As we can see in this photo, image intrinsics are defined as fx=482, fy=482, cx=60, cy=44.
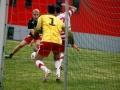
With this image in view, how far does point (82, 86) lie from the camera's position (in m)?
11.0

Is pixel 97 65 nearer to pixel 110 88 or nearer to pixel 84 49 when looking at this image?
pixel 84 49

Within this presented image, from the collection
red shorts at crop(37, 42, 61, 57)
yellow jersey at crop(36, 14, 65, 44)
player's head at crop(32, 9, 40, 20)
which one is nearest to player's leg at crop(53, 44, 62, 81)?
red shorts at crop(37, 42, 61, 57)

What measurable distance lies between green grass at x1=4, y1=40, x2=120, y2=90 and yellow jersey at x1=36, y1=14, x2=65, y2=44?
67 centimetres

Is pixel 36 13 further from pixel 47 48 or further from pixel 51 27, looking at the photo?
pixel 47 48

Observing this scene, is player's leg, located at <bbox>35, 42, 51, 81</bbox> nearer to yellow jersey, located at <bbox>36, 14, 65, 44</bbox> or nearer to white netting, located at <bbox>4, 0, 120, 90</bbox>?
yellow jersey, located at <bbox>36, 14, 65, 44</bbox>

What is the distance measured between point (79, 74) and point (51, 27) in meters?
1.33

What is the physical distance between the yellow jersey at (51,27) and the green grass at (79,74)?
67 cm

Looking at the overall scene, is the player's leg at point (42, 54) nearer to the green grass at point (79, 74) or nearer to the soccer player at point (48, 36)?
the soccer player at point (48, 36)

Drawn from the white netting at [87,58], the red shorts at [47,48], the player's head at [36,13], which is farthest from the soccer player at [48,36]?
the player's head at [36,13]

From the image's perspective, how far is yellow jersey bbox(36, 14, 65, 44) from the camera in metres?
11.6

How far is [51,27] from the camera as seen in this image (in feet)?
38.6

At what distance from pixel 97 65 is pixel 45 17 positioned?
2.11 metres

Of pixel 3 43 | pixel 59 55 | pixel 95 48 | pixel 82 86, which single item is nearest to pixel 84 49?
pixel 95 48

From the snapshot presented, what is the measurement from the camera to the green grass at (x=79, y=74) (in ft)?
36.1
